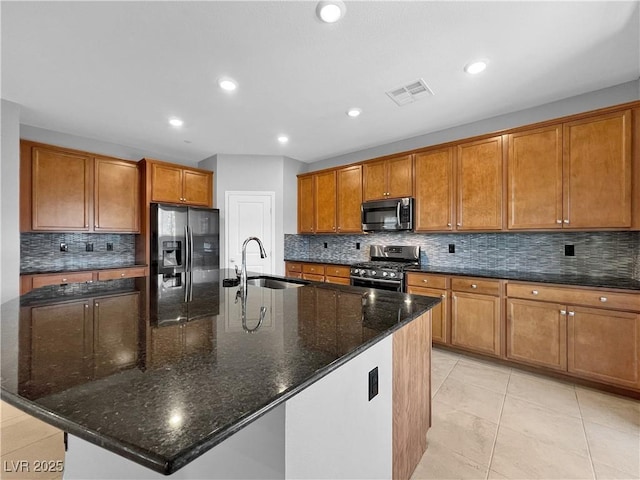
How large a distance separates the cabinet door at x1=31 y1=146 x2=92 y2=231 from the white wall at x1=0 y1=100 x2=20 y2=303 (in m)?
0.57

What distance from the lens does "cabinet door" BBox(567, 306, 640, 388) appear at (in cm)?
222

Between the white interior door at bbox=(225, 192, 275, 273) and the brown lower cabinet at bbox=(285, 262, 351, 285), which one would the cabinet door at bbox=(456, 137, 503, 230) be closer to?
the brown lower cabinet at bbox=(285, 262, 351, 285)

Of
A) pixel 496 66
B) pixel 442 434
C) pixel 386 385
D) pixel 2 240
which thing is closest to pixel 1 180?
pixel 2 240

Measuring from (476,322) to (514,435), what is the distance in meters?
1.22

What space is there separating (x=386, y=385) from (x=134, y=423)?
98cm

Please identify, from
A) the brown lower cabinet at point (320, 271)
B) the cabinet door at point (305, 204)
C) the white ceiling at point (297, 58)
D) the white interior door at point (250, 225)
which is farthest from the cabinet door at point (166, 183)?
the brown lower cabinet at point (320, 271)

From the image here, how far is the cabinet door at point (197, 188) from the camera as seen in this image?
4.59m

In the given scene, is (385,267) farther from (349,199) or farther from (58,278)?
(58,278)

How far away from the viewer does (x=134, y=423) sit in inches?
20.0

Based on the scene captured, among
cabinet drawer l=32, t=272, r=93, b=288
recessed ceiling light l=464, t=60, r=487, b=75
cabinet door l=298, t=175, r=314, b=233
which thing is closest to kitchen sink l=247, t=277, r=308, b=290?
recessed ceiling light l=464, t=60, r=487, b=75

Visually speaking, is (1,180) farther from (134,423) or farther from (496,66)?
(496,66)

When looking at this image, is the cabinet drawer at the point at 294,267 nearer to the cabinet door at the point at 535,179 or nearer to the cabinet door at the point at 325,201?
the cabinet door at the point at 325,201

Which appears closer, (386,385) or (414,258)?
(386,385)

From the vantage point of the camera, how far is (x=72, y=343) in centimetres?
90
